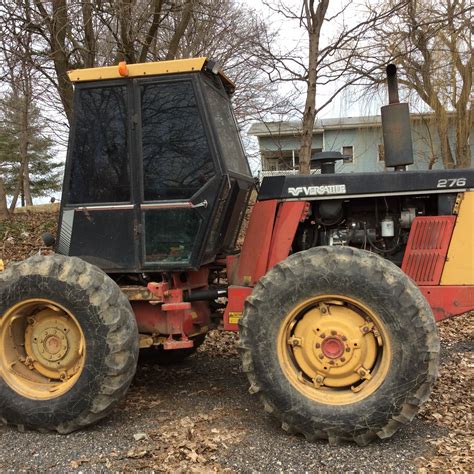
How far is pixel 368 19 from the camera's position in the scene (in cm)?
845

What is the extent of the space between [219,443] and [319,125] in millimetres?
20026

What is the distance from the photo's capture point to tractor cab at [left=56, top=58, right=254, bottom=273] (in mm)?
3912

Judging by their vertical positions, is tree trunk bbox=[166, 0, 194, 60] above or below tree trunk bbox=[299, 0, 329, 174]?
above

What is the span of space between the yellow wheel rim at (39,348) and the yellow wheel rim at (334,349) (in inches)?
59.6

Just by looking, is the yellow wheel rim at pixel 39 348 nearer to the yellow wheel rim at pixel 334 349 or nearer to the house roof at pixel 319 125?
the yellow wheel rim at pixel 334 349

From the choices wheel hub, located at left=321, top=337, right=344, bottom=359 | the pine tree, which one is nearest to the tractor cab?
wheel hub, located at left=321, top=337, right=344, bottom=359

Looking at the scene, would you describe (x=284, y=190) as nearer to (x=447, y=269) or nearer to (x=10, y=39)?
(x=447, y=269)

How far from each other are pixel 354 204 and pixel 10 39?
648 cm

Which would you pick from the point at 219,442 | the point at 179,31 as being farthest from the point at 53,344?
the point at 179,31

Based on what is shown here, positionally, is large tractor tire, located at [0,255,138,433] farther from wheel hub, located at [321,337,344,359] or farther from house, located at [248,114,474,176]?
house, located at [248,114,474,176]

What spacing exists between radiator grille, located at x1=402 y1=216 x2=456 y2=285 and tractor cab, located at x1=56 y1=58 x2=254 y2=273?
1.41 metres

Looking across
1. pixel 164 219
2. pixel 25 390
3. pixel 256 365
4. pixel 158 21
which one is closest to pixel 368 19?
pixel 158 21

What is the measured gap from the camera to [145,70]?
12.9ft

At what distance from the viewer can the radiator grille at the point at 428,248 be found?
385 cm
